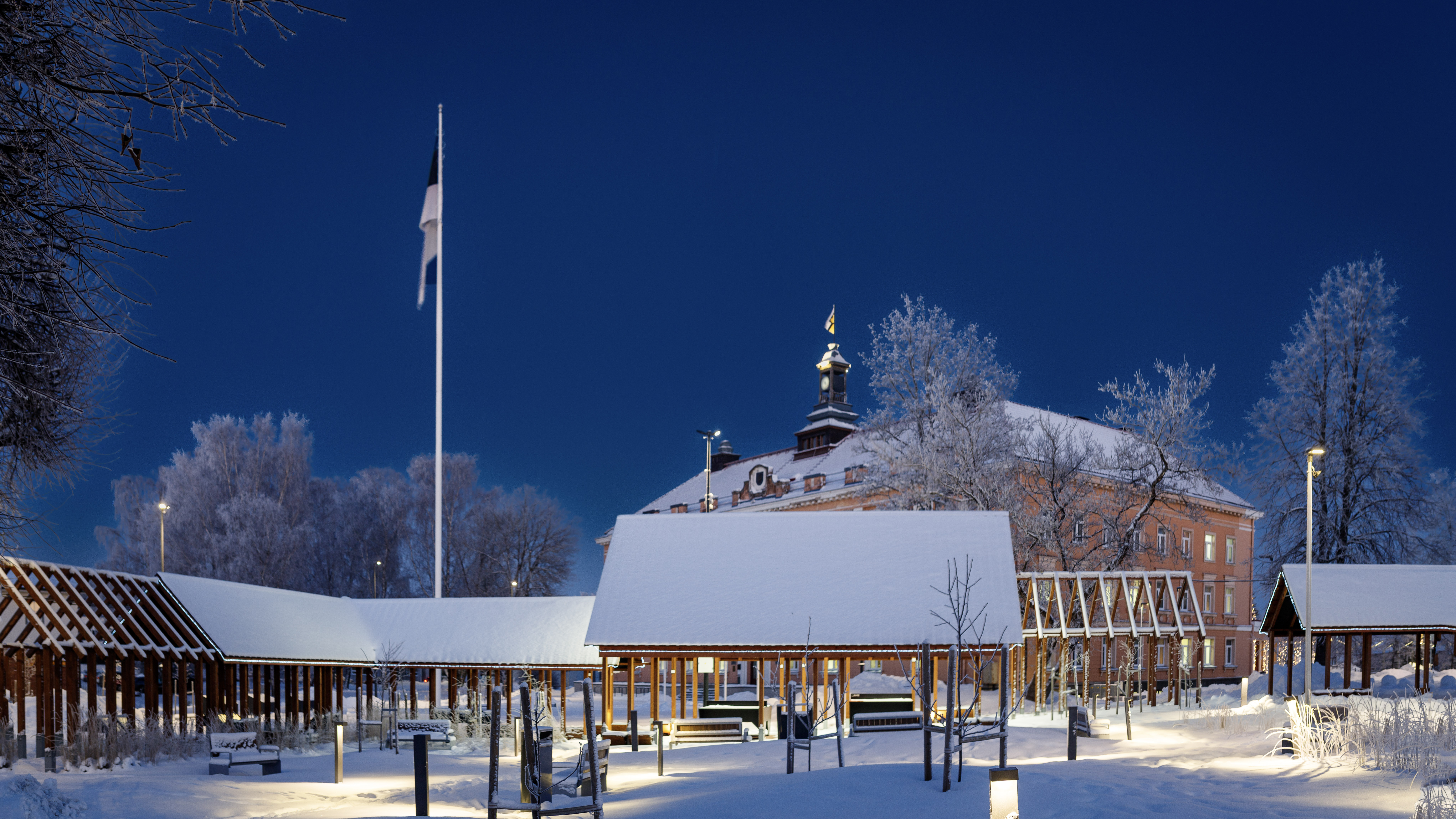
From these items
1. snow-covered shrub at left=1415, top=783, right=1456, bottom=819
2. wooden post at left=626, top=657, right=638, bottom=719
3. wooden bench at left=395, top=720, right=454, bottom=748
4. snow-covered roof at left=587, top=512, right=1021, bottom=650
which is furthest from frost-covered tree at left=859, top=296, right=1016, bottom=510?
snow-covered shrub at left=1415, top=783, right=1456, bottom=819

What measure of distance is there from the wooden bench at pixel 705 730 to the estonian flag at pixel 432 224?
20099 millimetres

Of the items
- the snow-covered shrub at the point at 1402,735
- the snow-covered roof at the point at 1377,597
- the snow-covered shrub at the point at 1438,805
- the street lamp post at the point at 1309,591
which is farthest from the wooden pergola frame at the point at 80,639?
the street lamp post at the point at 1309,591

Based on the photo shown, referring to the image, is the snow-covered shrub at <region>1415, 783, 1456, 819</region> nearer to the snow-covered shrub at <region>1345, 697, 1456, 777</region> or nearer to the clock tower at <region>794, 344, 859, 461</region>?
the snow-covered shrub at <region>1345, 697, 1456, 777</region>

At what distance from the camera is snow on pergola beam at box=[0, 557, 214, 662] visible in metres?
19.6

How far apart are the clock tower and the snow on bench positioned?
38.9 meters

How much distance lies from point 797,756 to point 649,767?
2566mm

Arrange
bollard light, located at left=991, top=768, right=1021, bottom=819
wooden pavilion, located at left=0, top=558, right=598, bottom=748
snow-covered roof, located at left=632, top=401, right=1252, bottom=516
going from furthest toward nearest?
1. snow-covered roof, located at left=632, top=401, right=1252, bottom=516
2. wooden pavilion, located at left=0, top=558, right=598, bottom=748
3. bollard light, located at left=991, top=768, right=1021, bottom=819

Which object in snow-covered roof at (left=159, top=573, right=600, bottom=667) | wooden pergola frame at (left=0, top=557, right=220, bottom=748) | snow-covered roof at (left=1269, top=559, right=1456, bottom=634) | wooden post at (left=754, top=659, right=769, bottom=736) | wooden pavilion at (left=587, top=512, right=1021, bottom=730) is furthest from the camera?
snow-covered roof at (left=1269, top=559, right=1456, bottom=634)

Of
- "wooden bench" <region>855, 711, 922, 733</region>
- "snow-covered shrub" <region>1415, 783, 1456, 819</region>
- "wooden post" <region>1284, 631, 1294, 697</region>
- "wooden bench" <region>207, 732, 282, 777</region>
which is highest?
"snow-covered shrub" <region>1415, 783, 1456, 819</region>

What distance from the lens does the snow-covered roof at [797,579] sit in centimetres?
2409

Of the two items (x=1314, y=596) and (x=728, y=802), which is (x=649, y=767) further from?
(x=1314, y=596)

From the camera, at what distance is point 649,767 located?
18078 mm

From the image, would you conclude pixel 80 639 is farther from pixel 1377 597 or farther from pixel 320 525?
pixel 320 525

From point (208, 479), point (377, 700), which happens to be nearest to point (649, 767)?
point (377, 700)
